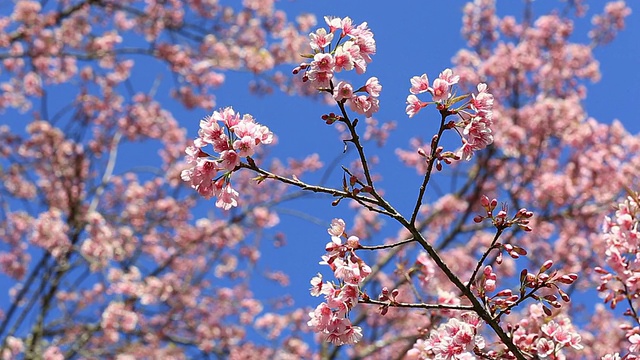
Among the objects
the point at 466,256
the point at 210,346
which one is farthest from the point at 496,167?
the point at 210,346

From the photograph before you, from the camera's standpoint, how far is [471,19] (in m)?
11.7

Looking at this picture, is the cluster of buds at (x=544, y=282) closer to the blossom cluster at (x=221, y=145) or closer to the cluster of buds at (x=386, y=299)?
the cluster of buds at (x=386, y=299)

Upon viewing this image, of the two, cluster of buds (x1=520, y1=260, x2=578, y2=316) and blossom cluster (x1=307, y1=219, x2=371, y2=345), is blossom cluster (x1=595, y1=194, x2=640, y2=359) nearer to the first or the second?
cluster of buds (x1=520, y1=260, x2=578, y2=316)

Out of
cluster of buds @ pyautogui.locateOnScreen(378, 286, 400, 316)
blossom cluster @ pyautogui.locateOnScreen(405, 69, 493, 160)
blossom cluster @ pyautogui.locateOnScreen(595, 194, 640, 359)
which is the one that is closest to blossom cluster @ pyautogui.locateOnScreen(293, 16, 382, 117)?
blossom cluster @ pyautogui.locateOnScreen(405, 69, 493, 160)

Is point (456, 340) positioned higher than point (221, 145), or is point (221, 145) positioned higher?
point (221, 145)

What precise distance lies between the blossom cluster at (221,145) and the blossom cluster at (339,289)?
0.44 meters

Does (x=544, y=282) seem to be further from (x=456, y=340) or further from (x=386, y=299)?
(x=386, y=299)

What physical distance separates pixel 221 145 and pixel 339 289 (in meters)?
0.70

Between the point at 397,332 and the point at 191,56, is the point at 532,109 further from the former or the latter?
the point at 191,56

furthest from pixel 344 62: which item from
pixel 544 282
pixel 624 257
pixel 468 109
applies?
pixel 624 257

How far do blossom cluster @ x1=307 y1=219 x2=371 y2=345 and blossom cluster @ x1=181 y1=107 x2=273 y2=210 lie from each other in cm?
44

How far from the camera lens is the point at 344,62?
85.4 inches

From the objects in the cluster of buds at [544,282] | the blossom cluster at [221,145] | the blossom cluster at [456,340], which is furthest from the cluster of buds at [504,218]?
the blossom cluster at [221,145]

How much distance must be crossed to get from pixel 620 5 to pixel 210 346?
1086 centimetres
